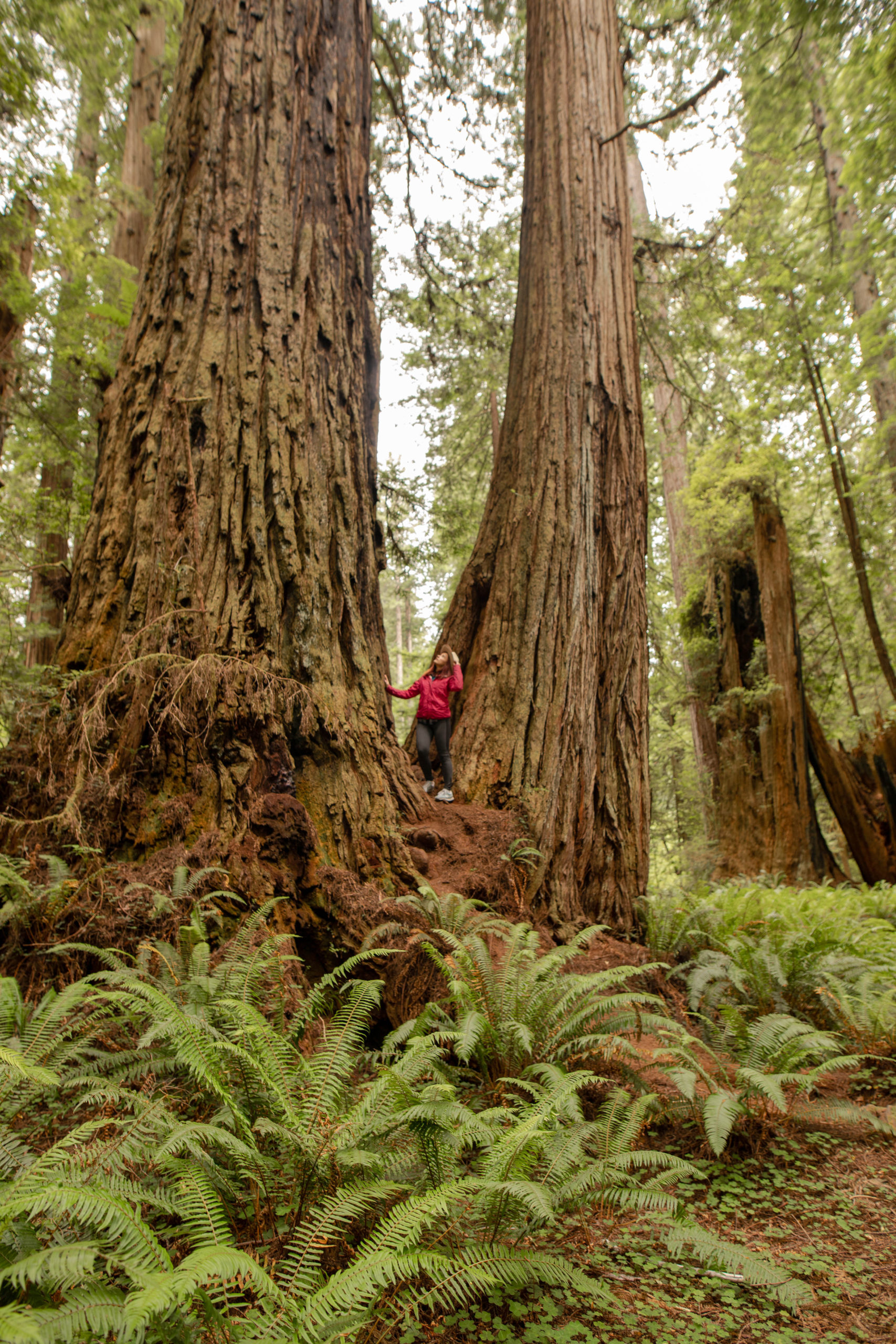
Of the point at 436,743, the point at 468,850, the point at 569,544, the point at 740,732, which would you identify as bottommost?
the point at 468,850

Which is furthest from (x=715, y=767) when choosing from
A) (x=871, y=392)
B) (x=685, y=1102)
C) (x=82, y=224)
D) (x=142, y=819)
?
(x=82, y=224)

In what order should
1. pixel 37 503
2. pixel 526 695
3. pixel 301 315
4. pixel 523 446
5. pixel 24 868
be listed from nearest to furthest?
pixel 24 868, pixel 301 315, pixel 526 695, pixel 523 446, pixel 37 503

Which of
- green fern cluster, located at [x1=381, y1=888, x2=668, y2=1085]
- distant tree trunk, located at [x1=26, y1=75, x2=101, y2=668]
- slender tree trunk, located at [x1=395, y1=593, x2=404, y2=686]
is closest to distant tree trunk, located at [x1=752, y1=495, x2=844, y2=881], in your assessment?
green fern cluster, located at [x1=381, y1=888, x2=668, y2=1085]

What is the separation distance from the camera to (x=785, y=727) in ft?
29.4

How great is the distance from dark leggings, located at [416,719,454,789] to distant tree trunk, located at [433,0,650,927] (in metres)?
0.10

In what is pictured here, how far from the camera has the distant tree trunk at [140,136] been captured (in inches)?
370

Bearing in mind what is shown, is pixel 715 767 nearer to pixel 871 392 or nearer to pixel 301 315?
pixel 871 392

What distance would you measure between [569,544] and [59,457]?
5.74m

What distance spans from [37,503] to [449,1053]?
669 centimetres

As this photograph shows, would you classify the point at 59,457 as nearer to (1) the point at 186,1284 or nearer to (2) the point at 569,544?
(2) the point at 569,544

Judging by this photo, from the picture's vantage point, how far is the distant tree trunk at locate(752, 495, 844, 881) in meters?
8.63

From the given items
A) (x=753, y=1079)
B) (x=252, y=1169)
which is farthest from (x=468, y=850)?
(x=252, y=1169)

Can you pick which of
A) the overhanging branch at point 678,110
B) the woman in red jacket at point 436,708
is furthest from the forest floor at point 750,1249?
the overhanging branch at point 678,110

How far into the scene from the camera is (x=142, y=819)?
10.6 ft
